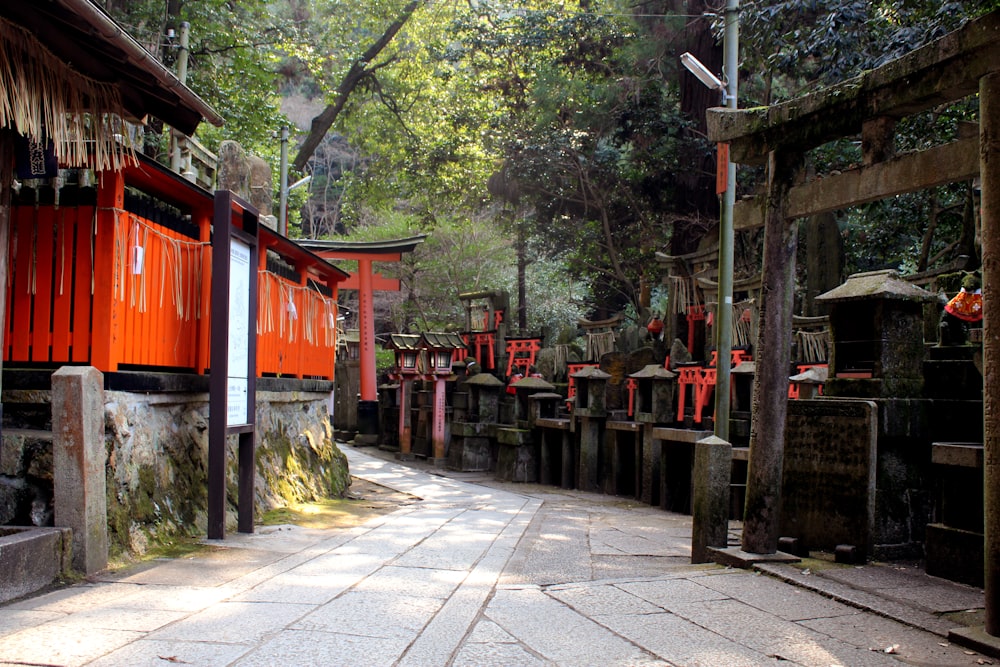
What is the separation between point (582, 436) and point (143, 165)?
1086 centimetres

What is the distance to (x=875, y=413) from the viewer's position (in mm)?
6684

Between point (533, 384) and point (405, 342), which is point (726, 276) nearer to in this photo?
point (533, 384)

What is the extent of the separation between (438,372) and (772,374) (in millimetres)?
14428

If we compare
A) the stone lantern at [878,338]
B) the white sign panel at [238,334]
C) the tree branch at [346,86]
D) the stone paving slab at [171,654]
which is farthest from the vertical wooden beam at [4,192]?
the tree branch at [346,86]

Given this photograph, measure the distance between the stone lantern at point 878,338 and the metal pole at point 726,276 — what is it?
235 cm

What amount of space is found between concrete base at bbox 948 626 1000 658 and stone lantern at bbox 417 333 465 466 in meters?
16.5

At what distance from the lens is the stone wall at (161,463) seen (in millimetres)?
6004

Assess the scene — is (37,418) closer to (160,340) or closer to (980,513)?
(160,340)

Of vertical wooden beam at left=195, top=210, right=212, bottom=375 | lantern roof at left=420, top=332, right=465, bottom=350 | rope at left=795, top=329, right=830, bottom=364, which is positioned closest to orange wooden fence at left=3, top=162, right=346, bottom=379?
vertical wooden beam at left=195, top=210, right=212, bottom=375

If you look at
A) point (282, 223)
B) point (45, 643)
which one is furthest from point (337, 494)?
point (282, 223)

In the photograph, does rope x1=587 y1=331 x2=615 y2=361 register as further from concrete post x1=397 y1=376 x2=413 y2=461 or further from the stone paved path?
the stone paved path

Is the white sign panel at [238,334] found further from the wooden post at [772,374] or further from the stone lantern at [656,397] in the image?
the stone lantern at [656,397]

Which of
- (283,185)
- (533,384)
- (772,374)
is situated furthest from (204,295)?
(283,185)

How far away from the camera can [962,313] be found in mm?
7902
